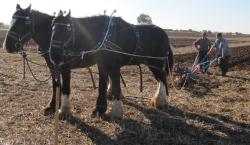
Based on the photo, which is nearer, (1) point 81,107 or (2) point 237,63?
(1) point 81,107

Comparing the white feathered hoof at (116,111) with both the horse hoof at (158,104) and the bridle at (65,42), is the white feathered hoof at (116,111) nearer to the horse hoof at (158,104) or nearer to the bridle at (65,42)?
the horse hoof at (158,104)

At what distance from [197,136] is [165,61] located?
2.93m

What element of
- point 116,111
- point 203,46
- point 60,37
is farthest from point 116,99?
point 203,46

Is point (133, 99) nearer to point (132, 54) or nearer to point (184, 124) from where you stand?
point (132, 54)

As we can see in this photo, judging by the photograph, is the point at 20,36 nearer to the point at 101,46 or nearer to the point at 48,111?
the point at 101,46

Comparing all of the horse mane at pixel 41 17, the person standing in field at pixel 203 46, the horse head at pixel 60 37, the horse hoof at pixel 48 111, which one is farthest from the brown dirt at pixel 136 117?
the person standing in field at pixel 203 46

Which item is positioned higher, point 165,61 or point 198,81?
point 165,61

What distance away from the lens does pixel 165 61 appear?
1011cm

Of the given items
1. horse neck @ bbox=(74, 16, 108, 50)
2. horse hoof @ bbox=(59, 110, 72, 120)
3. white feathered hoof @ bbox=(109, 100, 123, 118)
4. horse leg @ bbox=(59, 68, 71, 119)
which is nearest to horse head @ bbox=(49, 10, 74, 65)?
horse neck @ bbox=(74, 16, 108, 50)

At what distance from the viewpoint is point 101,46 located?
27.3 ft

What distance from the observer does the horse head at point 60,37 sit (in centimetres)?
768

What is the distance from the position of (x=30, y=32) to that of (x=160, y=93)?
324cm

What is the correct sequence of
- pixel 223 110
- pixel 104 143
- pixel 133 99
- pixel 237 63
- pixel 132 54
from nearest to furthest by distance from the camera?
1. pixel 104 143
2. pixel 132 54
3. pixel 223 110
4. pixel 133 99
5. pixel 237 63

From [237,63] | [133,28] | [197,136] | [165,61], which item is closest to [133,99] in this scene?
[165,61]
